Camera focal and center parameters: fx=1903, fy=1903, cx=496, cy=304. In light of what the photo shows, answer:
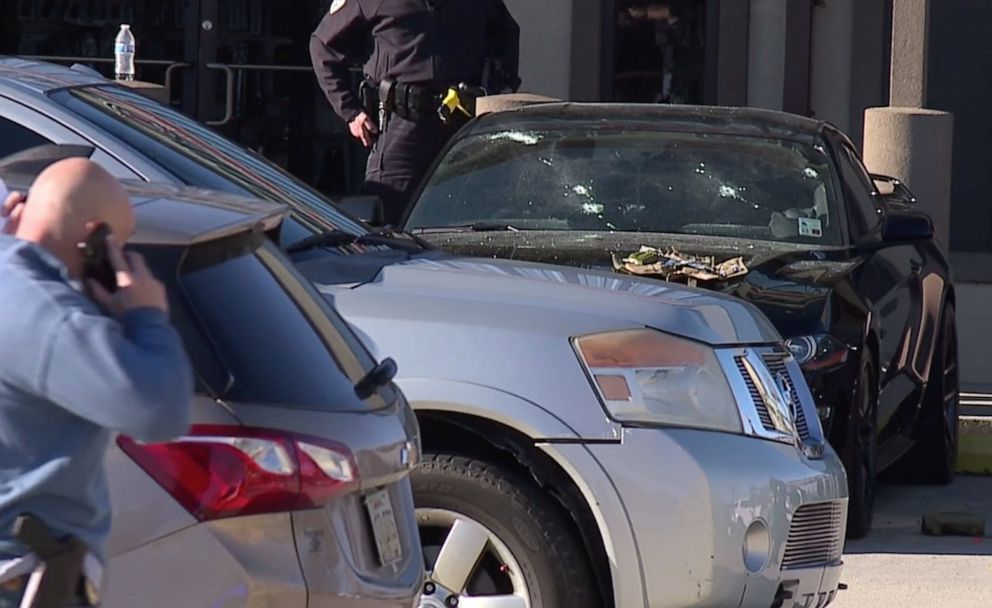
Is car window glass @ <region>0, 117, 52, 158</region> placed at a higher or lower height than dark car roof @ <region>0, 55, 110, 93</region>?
lower

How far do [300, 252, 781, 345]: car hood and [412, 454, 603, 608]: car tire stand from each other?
1.43 ft

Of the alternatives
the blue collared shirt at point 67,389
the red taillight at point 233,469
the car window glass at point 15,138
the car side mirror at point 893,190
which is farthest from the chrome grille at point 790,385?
the car side mirror at point 893,190

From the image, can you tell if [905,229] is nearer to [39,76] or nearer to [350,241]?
[350,241]

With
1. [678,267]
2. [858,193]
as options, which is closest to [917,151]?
[858,193]

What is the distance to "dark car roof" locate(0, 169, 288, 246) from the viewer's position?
11.0 ft

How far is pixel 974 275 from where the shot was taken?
12.7 metres

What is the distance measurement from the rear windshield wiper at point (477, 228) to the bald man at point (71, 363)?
459 cm

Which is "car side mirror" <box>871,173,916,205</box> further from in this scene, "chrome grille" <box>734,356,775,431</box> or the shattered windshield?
"chrome grille" <box>734,356,775,431</box>

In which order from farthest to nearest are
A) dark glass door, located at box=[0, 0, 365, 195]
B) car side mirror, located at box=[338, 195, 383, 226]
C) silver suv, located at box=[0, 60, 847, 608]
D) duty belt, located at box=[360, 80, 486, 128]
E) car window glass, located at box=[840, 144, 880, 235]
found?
dark glass door, located at box=[0, 0, 365, 195]
duty belt, located at box=[360, 80, 486, 128]
car window glass, located at box=[840, 144, 880, 235]
car side mirror, located at box=[338, 195, 383, 226]
silver suv, located at box=[0, 60, 847, 608]

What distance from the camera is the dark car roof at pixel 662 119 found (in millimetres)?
8000

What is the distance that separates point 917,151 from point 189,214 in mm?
7025

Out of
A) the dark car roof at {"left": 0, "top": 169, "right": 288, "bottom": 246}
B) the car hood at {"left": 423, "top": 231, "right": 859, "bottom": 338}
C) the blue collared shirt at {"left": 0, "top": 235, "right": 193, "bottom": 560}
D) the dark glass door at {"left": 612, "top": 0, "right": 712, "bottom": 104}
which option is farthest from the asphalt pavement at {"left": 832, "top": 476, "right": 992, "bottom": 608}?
the dark glass door at {"left": 612, "top": 0, "right": 712, "bottom": 104}

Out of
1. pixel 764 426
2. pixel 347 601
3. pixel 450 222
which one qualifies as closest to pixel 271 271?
pixel 347 601

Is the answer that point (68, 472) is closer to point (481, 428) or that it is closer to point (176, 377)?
point (176, 377)
